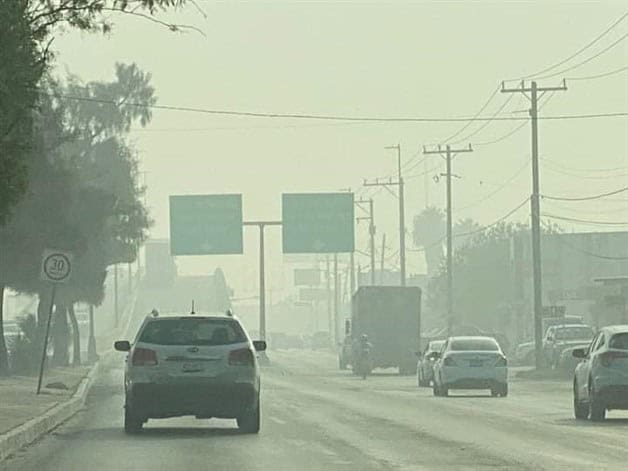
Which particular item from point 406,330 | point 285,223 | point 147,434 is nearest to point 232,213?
point 285,223

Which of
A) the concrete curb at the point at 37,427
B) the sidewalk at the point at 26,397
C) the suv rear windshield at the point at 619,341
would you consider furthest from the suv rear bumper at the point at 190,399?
the suv rear windshield at the point at 619,341

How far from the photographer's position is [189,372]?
91.6 feet

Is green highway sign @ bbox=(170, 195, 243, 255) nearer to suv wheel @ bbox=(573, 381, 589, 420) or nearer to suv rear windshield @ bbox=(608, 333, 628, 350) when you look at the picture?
suv wheel @ bbox=(573, 381, 589, 420)

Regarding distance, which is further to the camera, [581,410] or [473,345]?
[473,345]

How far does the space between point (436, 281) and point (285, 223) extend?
5879cm

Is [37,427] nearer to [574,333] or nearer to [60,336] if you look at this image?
[574,333]

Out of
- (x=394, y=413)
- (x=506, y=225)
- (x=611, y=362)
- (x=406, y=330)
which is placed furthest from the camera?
(x=506, y=225)

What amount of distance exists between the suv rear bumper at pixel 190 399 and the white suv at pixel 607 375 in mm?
7535

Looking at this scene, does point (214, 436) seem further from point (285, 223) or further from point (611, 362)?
point (285, 223)

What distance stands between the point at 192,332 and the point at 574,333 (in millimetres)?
47600

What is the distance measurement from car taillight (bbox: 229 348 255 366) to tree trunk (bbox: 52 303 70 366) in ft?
157

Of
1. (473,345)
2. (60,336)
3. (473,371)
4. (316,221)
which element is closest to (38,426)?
(473,371)

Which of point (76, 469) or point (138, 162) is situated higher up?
point (138, 162)

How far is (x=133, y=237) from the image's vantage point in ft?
251
